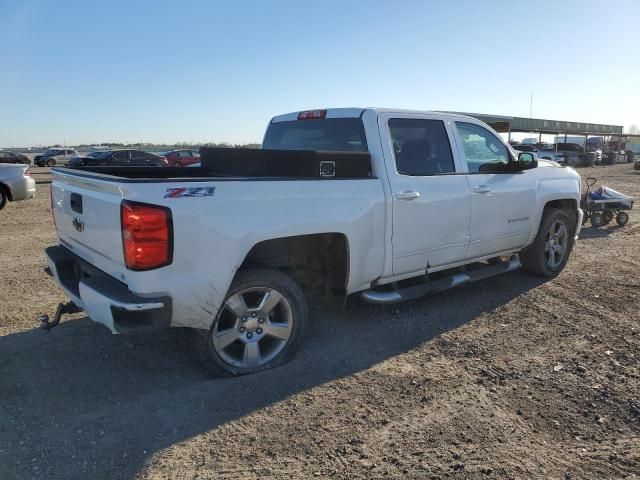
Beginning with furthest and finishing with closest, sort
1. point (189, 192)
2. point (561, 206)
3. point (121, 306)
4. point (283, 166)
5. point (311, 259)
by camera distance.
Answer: point (561, 206) < point (311, 259) < point (283, 166) < point (189, 192) < point (121, 306)

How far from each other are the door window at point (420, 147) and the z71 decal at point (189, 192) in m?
1.86

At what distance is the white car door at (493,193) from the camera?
200 inches

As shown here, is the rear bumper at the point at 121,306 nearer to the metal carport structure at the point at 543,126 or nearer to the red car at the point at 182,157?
the red car at the point at 182,157

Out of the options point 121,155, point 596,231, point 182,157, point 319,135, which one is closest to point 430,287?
point 319,135

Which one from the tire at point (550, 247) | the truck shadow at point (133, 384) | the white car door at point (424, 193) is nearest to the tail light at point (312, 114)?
the white car door at point (424, 193)

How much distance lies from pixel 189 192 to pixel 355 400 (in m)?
1.75

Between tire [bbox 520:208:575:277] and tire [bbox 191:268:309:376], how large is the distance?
3.51 m

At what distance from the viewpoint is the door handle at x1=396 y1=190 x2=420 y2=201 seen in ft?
14.1

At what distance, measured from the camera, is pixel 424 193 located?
4.48 m

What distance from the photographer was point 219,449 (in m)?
2.89

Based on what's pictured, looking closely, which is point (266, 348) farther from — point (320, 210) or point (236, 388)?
point (320, 210)

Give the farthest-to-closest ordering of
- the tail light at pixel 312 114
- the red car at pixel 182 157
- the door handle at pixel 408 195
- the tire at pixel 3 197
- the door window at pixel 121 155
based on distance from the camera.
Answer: the red car at pixel 182 157
the door window at pixel 121 155
the tire at pixel 3 197
the tail light at pixel 312 114
the door handle at pixel 408 195

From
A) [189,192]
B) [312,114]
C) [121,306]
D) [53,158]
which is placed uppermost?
[312,114]

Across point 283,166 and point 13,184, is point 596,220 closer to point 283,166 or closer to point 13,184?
point 283,166
